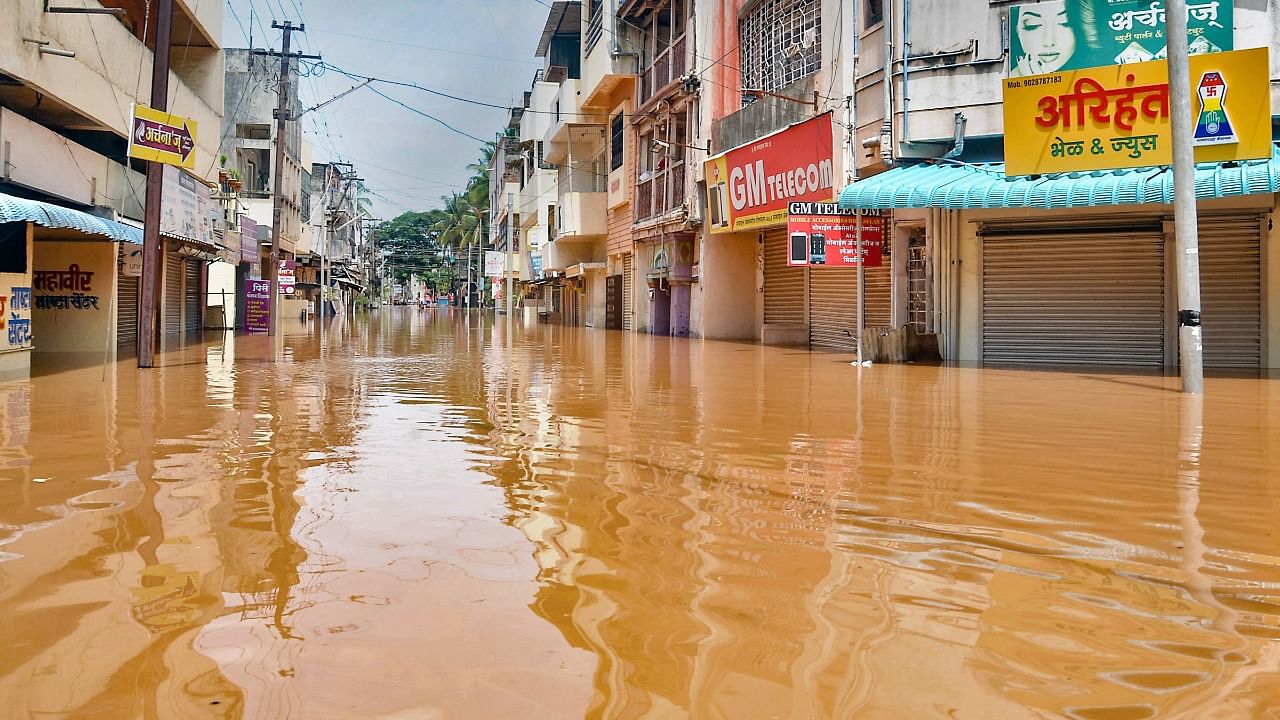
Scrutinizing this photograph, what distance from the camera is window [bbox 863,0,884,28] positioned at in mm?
18992

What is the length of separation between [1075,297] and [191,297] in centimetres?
2704

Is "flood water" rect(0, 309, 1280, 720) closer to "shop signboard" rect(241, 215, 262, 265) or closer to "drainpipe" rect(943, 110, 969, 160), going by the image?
"drainpipe" rect(943, 110, 969, 160)

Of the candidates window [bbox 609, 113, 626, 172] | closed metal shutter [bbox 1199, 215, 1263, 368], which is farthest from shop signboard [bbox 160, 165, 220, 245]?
closed metal shutter [bbox 1199, 215, 1263, 368]

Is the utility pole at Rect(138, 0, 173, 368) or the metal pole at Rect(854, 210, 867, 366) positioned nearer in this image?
the utility pole at Rect(138, 0, 173, 368)

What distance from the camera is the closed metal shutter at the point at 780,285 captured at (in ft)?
84.2

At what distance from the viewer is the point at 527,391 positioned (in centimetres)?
1252

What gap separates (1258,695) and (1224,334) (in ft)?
50.7

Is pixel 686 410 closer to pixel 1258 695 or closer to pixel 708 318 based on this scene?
pixel 1258 695

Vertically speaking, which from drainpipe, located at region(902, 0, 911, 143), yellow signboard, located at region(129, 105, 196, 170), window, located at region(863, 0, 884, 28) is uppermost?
window, located at region(863, 0, 884, 28)

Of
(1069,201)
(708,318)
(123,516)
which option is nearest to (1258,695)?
(123,516)

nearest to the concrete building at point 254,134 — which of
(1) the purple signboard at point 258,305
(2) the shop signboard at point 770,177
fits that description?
(1) the purple signboard at point 258,305

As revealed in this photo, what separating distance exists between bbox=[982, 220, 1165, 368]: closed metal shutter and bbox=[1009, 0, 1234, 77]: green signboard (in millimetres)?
2783

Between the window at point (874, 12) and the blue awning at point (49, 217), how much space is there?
13.7 meters

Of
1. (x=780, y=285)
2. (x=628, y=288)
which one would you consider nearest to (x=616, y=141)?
(x=628, y=288)
